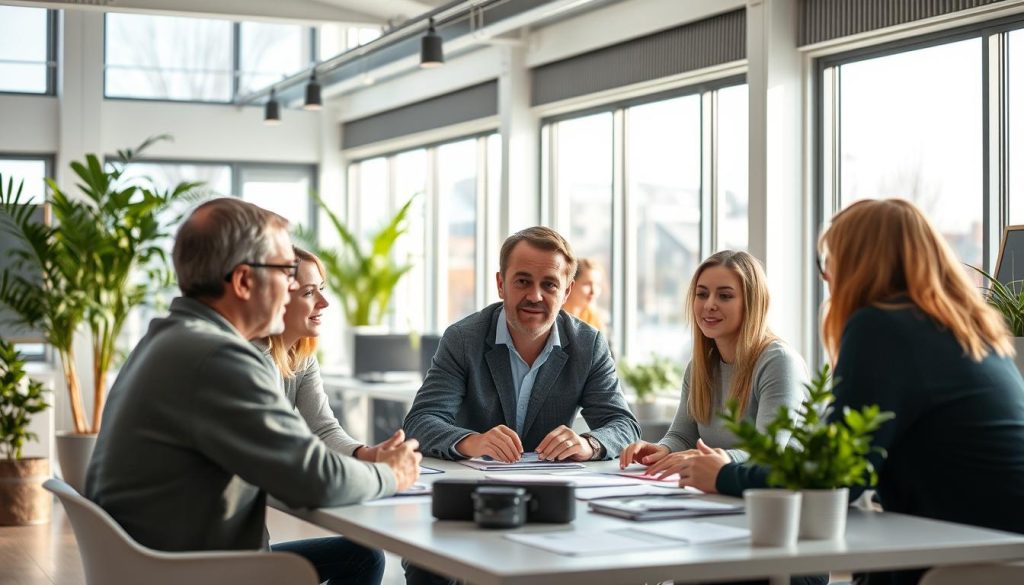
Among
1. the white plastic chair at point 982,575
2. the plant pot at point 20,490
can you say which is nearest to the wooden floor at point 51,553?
the plant pot at point 20,490

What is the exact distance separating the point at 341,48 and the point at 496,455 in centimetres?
994

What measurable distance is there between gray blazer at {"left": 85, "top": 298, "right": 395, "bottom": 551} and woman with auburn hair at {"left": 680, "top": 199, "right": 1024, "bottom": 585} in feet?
3.03

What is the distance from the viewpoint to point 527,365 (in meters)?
3.77

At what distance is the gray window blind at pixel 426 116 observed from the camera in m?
9.86

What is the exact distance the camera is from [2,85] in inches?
450

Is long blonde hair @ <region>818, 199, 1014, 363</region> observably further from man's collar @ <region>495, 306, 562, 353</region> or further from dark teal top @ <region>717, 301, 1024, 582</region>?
man's collar @ <region>495, 306, 562, 353</region>

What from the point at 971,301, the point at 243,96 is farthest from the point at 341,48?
the point at 971,301

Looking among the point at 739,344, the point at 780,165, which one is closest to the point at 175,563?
the point at 739,344

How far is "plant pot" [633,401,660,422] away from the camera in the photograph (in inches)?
307

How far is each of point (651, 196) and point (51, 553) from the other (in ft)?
14.5

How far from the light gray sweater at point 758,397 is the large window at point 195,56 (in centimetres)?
923

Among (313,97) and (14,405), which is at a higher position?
(313,97)

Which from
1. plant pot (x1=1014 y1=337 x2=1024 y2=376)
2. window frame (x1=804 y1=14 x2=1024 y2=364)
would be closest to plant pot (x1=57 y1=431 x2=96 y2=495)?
window frame (x1=804 y1=14 x2=1024 y2=364)

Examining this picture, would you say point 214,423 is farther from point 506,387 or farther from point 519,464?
point 506,387
